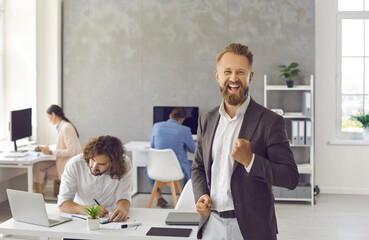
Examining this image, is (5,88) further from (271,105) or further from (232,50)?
(232,50)

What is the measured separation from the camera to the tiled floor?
493cm

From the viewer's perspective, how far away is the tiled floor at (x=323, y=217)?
16.2ft

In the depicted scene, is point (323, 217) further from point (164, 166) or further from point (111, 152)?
point (111, 152)

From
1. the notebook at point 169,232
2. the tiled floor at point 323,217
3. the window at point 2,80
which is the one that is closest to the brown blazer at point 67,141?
the tiled floor at point 323,217

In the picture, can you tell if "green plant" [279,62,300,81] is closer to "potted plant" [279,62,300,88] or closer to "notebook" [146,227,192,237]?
"potted plant" [279,62,300,88]

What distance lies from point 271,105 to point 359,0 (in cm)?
179

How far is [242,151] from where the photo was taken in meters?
1.87

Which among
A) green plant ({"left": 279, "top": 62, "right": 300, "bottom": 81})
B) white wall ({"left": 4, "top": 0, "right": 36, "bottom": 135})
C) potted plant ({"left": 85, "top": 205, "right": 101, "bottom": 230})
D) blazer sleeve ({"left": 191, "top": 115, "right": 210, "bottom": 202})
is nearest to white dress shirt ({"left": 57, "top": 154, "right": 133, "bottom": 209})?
potted plant ({"left": 85, "top": 205, "right": 101, "bottom": 230})

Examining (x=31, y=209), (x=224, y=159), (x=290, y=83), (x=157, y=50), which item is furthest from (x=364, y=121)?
(x=224, y=159)

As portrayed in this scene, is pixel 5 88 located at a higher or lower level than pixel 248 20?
lower

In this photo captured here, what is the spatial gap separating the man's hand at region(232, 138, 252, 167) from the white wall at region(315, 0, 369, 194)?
5.18 metres

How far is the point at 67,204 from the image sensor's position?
3.11m

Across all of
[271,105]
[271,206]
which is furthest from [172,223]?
[271,105]

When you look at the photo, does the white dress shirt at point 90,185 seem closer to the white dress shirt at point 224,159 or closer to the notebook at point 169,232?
the notebook at point 169,232
